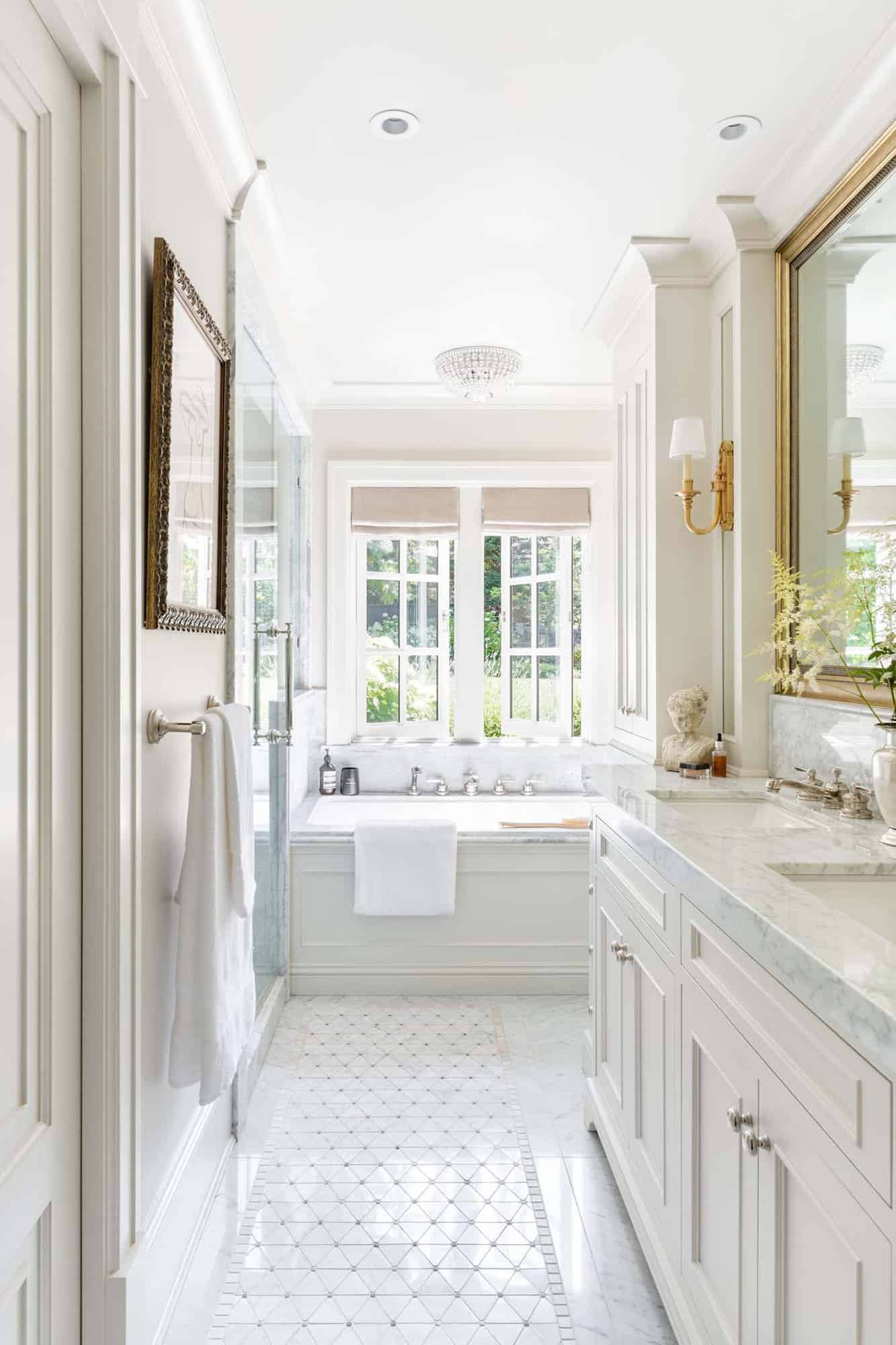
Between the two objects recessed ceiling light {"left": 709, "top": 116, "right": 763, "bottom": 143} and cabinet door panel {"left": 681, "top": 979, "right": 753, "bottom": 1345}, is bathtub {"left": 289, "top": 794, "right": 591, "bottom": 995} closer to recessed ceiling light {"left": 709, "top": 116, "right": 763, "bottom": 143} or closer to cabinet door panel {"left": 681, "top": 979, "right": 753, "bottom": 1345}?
cabinet door panel {"left": 681, "top": 979, "right": 753, "bottom": 1345}

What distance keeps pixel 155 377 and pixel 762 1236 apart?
5.25 feet

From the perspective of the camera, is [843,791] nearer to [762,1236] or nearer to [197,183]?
[762,1236]

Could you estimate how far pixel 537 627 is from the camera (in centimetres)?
431

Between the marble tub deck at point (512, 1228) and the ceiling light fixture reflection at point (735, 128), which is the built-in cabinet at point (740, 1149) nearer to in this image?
the marble tub deck at point (512, 1228)

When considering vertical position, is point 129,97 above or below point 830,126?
below

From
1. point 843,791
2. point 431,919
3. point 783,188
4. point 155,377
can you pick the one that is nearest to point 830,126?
point 783,188

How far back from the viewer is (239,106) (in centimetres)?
188

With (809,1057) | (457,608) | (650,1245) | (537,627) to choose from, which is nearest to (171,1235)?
(650,1245)

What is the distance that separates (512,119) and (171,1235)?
2.42 metres

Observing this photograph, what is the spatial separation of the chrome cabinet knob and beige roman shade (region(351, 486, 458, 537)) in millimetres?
3340

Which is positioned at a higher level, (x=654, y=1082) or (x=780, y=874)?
(x=780, y=874)

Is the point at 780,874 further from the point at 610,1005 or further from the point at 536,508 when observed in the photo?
the point at 536,508

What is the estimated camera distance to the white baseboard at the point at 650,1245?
142cm

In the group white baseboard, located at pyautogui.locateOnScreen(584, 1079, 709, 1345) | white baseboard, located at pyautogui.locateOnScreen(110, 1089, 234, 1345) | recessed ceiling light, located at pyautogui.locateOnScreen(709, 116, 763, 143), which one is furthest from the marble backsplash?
white baseboard, located at pyautogui.locateOnScreen(110, 1089, 234, 1345)
